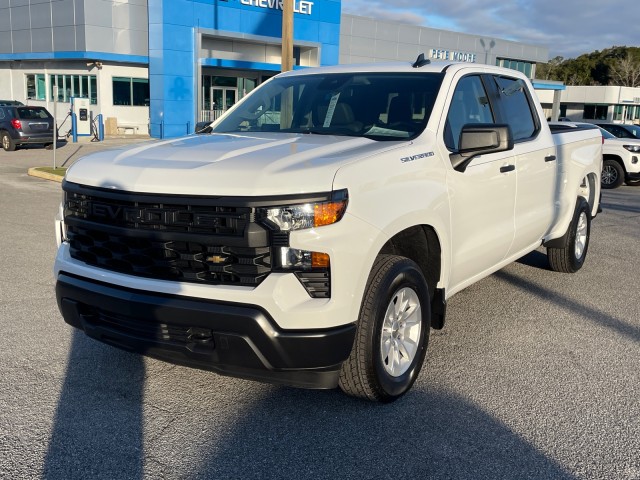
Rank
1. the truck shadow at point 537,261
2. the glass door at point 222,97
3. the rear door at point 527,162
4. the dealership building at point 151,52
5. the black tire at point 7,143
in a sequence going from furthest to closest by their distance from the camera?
1. the glass door at point 222,97
2. the dealership building at point 151,52
3. the black tire at point 7,143
4. the truck shadow at point 537,261
5. the rear door at point 527,162

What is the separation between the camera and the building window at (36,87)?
37.1 meters

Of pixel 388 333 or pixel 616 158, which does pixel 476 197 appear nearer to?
pixel 388 333

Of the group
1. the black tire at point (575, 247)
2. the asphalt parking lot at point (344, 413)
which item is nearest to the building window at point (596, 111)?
the black tire at point (575, 247)

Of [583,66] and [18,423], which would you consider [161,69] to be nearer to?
[18,423]

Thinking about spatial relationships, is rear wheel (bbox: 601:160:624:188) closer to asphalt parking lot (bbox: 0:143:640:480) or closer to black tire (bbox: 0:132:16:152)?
asphalt parking lot (bbox: 0:143:640:480)

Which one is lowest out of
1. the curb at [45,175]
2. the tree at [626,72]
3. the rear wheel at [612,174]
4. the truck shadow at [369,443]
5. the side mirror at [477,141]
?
the curb at [45,175]

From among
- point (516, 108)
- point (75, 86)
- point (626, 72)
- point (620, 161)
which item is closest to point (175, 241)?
point (516, 108)

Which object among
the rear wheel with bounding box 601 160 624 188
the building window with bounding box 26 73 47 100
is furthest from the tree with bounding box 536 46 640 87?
the rear wheel with bounding box 601 160 624 188

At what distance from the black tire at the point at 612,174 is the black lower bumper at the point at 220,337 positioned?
15.5 metres

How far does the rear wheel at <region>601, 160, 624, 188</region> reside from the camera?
16.6m

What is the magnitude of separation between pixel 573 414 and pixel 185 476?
7.24 ft

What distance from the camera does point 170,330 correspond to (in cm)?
331

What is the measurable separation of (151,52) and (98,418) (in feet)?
102

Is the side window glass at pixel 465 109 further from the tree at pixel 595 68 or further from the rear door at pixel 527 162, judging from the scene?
the tree at pixel 595 68
